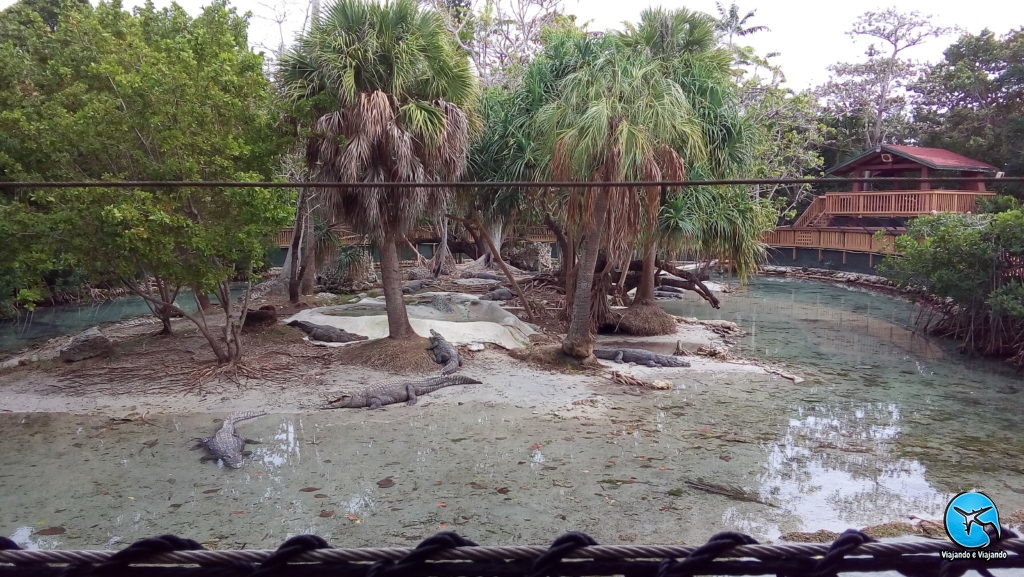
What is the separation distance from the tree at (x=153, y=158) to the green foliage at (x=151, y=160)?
0.02 m

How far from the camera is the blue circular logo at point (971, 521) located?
1.08m

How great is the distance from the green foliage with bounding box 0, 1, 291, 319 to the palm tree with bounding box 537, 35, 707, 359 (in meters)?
3.98

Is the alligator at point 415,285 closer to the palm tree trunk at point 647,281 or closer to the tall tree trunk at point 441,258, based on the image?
the tall tree trunk at point 441,258

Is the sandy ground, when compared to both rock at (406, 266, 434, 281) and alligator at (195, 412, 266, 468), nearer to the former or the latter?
alligator at (195, 412, 266, 468)

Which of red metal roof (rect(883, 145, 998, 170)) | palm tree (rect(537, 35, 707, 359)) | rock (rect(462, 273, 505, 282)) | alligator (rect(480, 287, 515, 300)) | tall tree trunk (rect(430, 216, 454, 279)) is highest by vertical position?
red metal roof (rect(883, 145, 998, 170))

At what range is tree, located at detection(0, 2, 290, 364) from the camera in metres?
8.41

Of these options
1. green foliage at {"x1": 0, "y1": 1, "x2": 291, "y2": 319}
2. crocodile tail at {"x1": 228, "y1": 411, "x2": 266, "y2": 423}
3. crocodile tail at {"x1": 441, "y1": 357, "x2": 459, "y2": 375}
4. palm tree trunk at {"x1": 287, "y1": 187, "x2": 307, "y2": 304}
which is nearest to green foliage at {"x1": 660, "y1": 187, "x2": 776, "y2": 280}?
crocodile tail at {"x1": 441, "y1": 357, "x2": 459, "y2": 375}

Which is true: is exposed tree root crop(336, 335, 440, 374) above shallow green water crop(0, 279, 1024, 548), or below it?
above

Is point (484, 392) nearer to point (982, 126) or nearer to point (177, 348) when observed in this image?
point (177, 348)

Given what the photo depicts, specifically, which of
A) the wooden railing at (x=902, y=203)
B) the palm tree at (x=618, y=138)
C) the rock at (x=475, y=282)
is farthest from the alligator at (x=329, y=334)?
the wooden railing at (x=902, y=203)

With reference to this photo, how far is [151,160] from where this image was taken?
29.2 feet

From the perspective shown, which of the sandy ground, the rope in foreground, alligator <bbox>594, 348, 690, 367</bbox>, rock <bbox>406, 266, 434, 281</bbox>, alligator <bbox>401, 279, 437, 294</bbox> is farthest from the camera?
rock <bbox>406, 266, 434, 281</bbox>

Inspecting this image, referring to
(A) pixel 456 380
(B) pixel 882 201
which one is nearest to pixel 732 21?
(B) pixel 882 201

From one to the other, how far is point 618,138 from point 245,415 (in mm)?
5897
